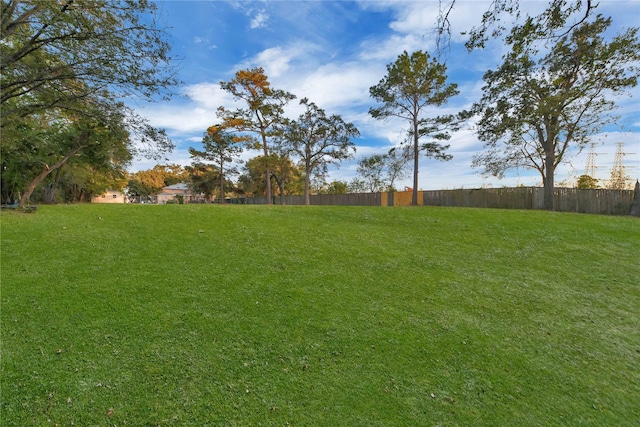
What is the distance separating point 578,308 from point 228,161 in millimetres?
29595

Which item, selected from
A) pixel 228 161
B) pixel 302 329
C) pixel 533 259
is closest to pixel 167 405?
pixel 302 329

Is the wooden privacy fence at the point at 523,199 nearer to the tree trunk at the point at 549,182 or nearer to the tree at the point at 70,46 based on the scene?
the tree trunk at the point at 549,182

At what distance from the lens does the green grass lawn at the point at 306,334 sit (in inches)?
78.5

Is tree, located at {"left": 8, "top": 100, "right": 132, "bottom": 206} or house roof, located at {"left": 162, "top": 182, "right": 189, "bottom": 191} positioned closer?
tree, located at {"left": 8, "top": 100, "right": 132, "bottom": 206}

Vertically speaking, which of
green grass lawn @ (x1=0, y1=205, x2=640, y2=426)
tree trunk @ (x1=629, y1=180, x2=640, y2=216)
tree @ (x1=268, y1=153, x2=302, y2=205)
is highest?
tree @ (x1=268, y1=153, x2=302, y2=205)

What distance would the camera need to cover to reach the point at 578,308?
3.62m

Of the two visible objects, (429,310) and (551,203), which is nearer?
(429,310)

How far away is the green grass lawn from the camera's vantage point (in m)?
1.99

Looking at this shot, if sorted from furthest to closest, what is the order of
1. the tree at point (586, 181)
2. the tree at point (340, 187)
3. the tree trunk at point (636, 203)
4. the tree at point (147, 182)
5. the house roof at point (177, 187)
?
the house roof at point (177, 187)
the tree at point (147, 182)
the tree at point (340, 187)
the tree at point (586, 181)
the tree trunk at point (636, 203)

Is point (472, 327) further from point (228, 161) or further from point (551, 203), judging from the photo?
point (228, 161)

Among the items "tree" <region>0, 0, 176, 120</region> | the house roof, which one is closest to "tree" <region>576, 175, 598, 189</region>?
"tree" <region>0, 0, 176, 120</region>

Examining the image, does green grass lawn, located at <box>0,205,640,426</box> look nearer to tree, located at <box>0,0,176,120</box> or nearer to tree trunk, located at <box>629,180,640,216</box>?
tree, located at <box>0,0,176,120</box>

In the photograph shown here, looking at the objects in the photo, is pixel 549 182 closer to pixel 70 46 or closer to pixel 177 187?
pixel 70 46

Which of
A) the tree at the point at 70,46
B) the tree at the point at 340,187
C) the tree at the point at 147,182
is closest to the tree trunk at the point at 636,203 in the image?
the tree at the point at 70,46
